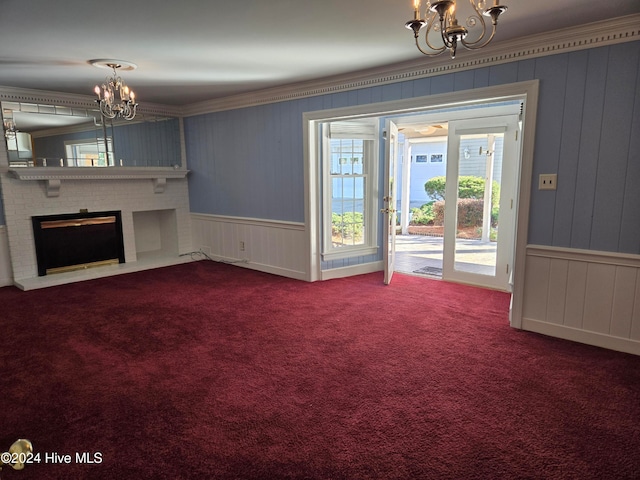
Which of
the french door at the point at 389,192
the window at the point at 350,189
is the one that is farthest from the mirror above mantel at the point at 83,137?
the french door at the point at 389,192

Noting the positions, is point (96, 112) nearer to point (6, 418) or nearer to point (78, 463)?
point (6, 418)

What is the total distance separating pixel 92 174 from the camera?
5.46m

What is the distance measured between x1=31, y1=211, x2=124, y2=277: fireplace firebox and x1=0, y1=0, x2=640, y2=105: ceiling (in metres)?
1.80

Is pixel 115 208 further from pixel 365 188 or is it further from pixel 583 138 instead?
pixel 583 138

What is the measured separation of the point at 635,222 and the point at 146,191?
5930mm

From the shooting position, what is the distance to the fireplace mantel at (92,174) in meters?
4.89

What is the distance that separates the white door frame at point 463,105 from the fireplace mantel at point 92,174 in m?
2.54

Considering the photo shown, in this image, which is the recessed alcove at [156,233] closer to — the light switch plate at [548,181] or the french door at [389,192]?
the french door at [389,192]

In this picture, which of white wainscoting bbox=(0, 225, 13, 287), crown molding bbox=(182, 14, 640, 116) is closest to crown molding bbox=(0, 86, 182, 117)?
white wainscoting bbox=(0, 225, 13, 287)

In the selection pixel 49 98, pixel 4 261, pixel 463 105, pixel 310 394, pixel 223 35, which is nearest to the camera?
pixel 310 394

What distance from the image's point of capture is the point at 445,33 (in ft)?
5.86

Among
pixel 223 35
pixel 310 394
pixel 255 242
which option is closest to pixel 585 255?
pixel 310 394

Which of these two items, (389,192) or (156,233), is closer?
(389,192)

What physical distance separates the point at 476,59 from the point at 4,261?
18.7 feet
